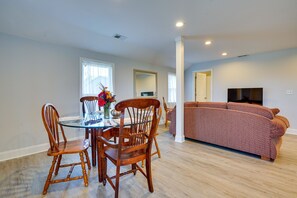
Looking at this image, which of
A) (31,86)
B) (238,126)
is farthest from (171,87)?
(31,86)

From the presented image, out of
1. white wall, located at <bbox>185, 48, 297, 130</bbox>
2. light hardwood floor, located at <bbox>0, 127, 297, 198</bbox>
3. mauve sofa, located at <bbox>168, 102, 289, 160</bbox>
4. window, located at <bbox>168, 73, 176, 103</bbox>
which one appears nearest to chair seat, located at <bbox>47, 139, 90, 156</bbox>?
light hardwood floor, located at <bbox>0, 127, 297, 198</bbox>

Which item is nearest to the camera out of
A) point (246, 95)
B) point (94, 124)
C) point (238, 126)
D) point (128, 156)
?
point (128, 156)

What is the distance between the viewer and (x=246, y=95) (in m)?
4.79

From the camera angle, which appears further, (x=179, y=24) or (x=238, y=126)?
(x=179, y=24)

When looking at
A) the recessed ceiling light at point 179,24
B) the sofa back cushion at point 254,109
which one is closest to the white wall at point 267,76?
the sofa back cushion at point 254,109

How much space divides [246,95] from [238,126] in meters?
2.64

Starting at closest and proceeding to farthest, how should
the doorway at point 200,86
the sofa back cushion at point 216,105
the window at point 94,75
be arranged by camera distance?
the sofa back cushion at point 216,105, the window at point 94,75, the doorway at point 200,86

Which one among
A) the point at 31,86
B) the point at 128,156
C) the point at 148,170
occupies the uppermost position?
the point at 31,86

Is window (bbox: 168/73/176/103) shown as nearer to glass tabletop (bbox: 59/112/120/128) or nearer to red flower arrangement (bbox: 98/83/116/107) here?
red flower arrangement (bbox: 98/83/116/107)

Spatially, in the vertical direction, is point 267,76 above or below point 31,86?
above

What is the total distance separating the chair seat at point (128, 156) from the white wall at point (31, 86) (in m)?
2.12

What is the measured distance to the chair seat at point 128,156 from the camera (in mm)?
1521

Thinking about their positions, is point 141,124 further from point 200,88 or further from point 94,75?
point 200,88

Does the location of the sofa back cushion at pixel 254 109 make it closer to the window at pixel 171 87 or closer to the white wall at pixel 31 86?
the window at pixel 171 87
